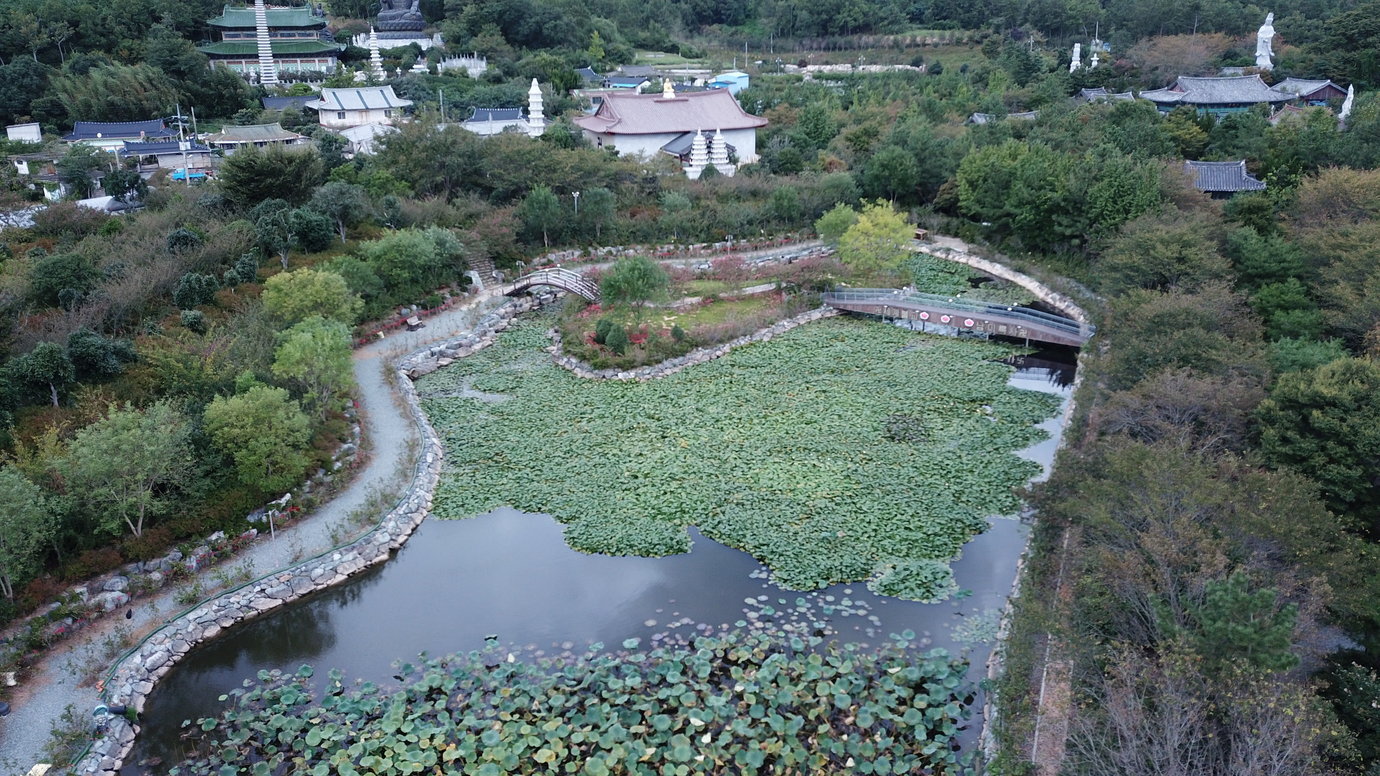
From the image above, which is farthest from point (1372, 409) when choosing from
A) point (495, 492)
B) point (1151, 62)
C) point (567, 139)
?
point (1151, 62)

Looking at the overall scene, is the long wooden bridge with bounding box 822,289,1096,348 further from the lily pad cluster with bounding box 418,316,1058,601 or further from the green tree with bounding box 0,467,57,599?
the green tree with bounding box 0,467,57,599

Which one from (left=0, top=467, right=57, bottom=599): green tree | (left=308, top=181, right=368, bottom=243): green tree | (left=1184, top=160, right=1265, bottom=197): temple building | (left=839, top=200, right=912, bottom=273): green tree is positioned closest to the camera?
(left=0, top=467, right=57, bottom=599): green tree

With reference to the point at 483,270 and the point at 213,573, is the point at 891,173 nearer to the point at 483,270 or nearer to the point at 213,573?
the point at 483,270

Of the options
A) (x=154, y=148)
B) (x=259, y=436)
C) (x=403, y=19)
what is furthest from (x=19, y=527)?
(x=403, y=19)

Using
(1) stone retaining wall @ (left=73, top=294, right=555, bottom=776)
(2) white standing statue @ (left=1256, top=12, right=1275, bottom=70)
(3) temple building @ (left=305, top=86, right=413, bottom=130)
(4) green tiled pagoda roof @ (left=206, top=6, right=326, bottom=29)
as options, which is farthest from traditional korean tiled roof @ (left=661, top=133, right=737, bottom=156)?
(2) white standing statue @ (left=1256, top=12, right=1275, bottom=70)

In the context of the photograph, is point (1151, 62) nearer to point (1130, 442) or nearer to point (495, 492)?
point (1130, 442)

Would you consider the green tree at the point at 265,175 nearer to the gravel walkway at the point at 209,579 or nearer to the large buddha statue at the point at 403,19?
the gravel walkway at the point at 209,579

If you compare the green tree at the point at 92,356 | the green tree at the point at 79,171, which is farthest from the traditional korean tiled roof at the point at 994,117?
the green tree at the point at 79,171
